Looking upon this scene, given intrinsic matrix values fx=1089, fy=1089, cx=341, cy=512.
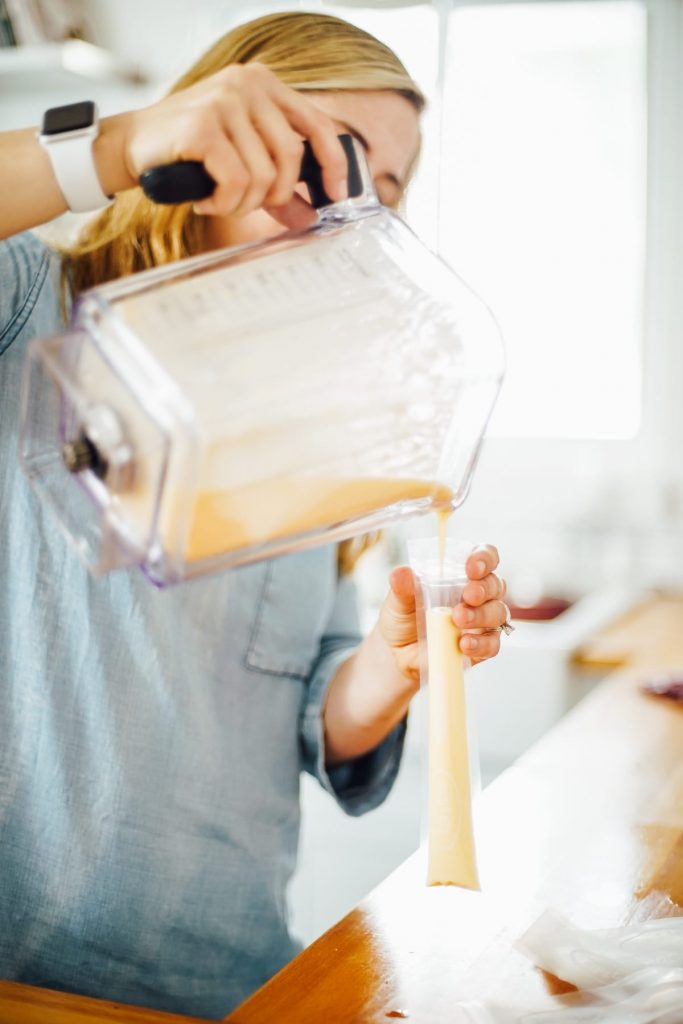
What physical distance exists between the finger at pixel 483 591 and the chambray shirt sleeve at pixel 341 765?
0.34 meters

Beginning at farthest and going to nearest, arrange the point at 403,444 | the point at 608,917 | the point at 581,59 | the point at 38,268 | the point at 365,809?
the point at 581,59
the point at 365,809
the point at 38,268
the point at 608,917
the point at 403,444

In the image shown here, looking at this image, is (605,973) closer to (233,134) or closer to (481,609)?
(481,609)

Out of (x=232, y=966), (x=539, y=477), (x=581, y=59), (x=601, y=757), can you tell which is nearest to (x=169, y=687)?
(x=232, y=966)

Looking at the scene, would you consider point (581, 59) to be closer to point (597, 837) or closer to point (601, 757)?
point (601, 757)

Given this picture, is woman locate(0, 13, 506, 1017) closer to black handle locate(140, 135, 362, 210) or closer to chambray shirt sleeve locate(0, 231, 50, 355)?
chambray shirt sleeve locate(0, 231, 50, 355)

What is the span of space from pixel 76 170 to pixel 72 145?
0.04 feet

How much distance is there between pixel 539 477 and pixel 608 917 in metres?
1.77

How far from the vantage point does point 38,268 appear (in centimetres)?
87

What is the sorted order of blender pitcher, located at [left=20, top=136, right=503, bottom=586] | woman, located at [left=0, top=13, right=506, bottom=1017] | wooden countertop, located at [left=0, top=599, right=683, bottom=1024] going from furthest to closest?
woman, located at [left=0, top=13, right=506, bottom=1017] < wooden countertop, located at [left=0, top=599, right=683, bottom=1024] < blender pitcher, located at [left=20, top=136, right=503, bottom=586]

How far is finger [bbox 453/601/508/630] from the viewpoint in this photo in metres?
0.73

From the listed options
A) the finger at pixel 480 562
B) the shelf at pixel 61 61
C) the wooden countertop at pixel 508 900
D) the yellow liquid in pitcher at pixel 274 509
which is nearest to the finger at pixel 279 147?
the yellow liquid in pitcher at pixel 274 509

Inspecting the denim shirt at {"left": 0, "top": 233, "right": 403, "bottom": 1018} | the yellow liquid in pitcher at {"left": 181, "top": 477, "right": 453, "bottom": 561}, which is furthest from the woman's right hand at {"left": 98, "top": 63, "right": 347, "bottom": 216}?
the denim shirt at {"left": 0, "top": 233, "right": 403, "bottom": 1018}

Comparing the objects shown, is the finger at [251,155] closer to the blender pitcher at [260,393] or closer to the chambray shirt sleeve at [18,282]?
the blender pitcher at [260,393]

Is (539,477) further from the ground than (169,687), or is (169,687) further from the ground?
(169,687)
